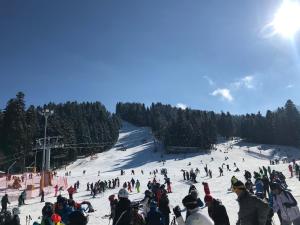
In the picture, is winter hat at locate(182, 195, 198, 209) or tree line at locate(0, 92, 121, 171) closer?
winter hat at locate(182, 195, 198, 209)

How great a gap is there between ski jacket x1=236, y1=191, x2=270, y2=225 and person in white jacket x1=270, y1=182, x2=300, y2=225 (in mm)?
2260

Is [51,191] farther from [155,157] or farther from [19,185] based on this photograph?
[155,157]

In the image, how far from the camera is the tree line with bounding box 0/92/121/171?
230ft

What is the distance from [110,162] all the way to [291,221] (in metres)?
81.7

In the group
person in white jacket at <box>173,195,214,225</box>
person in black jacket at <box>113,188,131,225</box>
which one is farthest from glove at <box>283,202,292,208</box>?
person in black jacket at <box>113,188,131,225</box>

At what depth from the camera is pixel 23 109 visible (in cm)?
7338

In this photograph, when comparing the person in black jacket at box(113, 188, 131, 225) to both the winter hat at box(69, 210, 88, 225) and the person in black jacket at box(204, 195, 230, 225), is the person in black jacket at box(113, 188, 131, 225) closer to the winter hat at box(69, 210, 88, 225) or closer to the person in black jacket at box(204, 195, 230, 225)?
the winter hat at box(69, 210, 88, 225)

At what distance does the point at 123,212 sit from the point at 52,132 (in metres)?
91.9

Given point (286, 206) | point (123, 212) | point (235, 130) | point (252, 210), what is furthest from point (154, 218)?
point (235, 130)

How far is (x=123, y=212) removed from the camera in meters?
5.19

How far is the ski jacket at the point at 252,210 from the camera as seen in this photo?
4914 millimetres

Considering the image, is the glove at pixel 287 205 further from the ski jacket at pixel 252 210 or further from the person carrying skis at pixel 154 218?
the person carrying skis at pixel 154 218

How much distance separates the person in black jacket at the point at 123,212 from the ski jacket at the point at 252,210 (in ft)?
5.49

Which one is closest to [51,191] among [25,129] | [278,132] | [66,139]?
[25,129]
